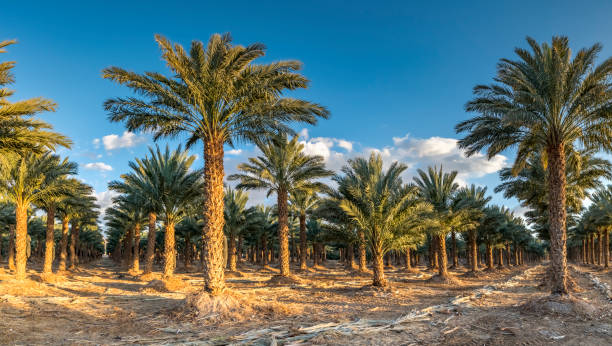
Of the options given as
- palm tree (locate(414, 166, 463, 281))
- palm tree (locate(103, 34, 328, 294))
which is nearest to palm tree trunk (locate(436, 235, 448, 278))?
palm tree (locate(414, 166, 463, 281))

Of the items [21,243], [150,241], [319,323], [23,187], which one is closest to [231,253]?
[150,241]

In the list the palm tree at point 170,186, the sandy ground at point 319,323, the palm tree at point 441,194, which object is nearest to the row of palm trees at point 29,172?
the palm tree at point 170,186

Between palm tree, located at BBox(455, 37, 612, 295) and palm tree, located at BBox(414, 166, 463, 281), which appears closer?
palm tree, located at BBox(455, 37, 612, 295)

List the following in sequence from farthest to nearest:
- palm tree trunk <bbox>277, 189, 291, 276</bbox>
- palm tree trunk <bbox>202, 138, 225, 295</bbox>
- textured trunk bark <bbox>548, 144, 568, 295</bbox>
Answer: palm tree trunk <bbox>277, 189, 291, 276</bbox> → textured trunk bark <bbox>548, 144, 568, 295</bbox> → palm tree trunk <bbox>202, 138, 225, 295</bbox>

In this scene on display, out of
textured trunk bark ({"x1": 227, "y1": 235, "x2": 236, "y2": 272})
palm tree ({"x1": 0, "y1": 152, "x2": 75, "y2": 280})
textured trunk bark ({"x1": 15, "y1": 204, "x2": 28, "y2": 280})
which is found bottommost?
textured trunk bark ({"x1": 227, "y1": 235, "x2": 236, "y2": 272})

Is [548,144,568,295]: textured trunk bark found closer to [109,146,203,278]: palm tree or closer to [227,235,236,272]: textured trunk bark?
[109,146,203,278]: palm tree

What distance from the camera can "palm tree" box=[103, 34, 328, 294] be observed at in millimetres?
11891

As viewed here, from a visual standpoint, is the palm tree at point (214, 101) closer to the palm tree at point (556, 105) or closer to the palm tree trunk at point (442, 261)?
the palm tree at point (556, 105)

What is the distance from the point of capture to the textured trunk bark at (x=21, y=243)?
1942 cm

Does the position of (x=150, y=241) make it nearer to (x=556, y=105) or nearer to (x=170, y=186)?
(x=170, y=186)

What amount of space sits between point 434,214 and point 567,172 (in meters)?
8.21

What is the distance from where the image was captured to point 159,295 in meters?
16.0

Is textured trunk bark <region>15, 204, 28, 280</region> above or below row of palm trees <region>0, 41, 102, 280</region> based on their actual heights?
below

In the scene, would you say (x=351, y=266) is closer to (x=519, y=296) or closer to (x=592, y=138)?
(x=519, y=296)
